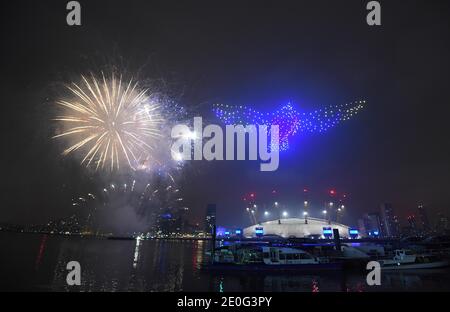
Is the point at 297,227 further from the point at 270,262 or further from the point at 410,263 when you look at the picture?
the point at 270,262

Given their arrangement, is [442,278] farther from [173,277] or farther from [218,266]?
[173,277]

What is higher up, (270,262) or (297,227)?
(297,227)

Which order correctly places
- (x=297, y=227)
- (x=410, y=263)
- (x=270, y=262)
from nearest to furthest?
(x=270, y=262) → (x=410, y=263) → (x=297, y=227)

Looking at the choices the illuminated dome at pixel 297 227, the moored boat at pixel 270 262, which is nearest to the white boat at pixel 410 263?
the moored boat at pixel 270 262

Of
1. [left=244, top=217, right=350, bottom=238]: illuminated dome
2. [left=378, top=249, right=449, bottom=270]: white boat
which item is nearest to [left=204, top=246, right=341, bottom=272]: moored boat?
[left=378, top=249, right=449, bottom=270]: white boat

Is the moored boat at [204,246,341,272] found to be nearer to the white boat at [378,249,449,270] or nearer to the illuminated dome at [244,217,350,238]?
the white boat at [378,249,449,270]

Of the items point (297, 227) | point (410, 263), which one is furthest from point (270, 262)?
point (297, 227)

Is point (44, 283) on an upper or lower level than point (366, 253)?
lower
